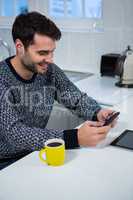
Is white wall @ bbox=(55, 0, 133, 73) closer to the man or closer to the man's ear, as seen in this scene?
the man

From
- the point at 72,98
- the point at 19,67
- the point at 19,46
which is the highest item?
the point at 19,46

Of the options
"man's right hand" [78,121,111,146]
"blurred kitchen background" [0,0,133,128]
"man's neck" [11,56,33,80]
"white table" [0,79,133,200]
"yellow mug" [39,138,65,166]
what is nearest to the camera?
"white table" [0,79,133,200]

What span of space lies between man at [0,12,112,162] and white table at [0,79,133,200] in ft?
0.26

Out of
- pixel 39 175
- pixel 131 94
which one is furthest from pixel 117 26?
pixel 39 175

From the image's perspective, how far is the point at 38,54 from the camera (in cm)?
146

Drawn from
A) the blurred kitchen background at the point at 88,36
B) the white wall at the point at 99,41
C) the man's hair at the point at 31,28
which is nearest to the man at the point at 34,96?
the man's hair at the point at 31,28

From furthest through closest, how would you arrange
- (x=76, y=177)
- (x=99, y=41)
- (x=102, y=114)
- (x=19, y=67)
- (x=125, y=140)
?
(x=99, y=41), (x=102, y=114), (x=19, y=67), (x=125, y=140), (x=76, y=177)

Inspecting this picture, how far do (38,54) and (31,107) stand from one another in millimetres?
290

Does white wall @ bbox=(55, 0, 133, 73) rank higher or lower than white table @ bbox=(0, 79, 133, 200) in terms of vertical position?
higher

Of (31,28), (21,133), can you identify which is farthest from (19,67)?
(21,133)

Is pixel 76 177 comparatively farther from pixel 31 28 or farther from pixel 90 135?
pixel 31 28

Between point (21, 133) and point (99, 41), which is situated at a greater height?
point (99, 41)

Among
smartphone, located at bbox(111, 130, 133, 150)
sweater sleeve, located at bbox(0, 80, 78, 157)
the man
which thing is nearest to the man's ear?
the man

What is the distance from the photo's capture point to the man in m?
1.32
